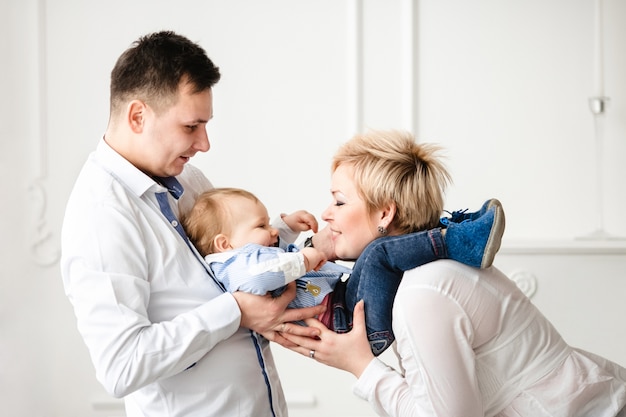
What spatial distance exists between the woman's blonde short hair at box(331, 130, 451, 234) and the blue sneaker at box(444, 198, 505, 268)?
17cm

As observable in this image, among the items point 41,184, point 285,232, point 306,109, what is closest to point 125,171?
point 285,232

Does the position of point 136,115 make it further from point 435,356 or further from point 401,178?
point 435,356

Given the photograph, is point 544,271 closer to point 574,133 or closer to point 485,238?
point 574,133

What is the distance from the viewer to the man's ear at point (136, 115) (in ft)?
5.96

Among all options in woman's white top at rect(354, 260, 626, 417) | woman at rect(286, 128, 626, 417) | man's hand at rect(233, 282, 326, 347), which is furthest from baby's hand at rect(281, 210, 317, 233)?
woman's white top at rect(354, 260, 626, 417)

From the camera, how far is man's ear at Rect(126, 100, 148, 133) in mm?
1817

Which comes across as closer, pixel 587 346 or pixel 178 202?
pixel 178 202

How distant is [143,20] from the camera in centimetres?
378

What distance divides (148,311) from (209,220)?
0.32 metres

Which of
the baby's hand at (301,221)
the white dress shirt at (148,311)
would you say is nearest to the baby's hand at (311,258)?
the white dress shirt at (148,311)

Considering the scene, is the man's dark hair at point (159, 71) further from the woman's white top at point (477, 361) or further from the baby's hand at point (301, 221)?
the woman's white top at point (477, 361)

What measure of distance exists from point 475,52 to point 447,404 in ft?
7.97

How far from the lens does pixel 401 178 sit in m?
1.93

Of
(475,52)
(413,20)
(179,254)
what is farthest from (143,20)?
(179,254)
